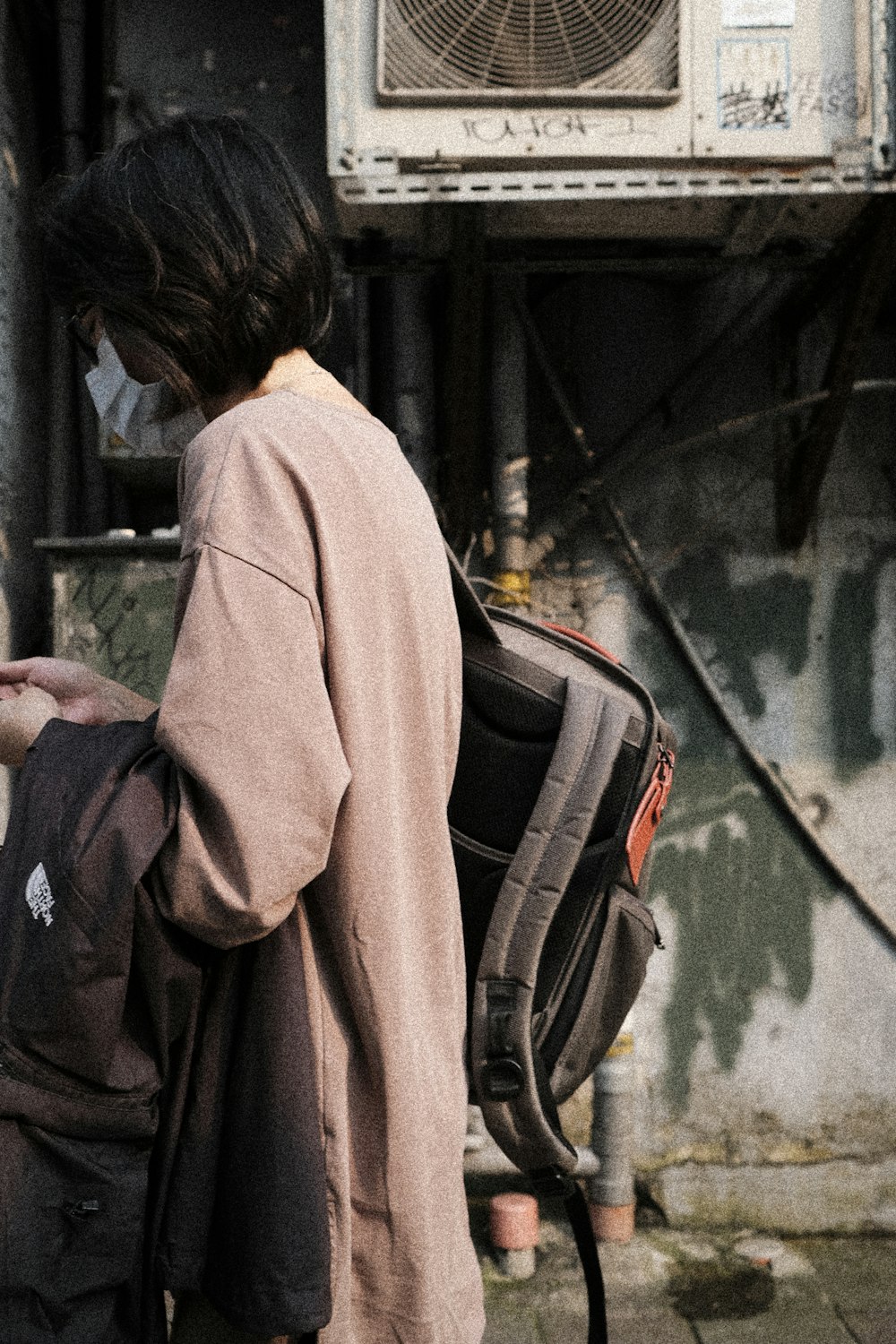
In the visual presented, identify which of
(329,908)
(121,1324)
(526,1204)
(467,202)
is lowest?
(526,1204)

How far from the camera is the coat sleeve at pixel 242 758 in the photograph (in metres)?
1.08

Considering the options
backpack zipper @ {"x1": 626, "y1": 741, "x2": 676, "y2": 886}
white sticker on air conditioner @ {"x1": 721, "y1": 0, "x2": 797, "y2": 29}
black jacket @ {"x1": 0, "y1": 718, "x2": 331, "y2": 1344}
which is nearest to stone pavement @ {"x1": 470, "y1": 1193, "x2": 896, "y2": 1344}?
backpack zipper @ {"x1": 626, "y1": 741, "x2": 676, "y2": 886}

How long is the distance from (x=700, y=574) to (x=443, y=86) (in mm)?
1674

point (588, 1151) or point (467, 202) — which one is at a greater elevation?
point (467, 202)

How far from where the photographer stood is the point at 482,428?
3666 mm

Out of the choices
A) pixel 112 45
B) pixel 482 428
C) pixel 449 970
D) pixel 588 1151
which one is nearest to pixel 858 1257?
pixel 588 1151

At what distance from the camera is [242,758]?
1.09 metres

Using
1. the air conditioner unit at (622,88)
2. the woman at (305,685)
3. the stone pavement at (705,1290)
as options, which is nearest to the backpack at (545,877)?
the woman at (305,685)

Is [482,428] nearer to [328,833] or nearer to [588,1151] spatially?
[588,1151]

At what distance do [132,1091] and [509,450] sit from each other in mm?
2671

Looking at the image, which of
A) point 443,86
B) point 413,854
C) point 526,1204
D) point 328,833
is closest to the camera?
point 328,833

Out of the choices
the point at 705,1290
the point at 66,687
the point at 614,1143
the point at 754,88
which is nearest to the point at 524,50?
the point at 754,88

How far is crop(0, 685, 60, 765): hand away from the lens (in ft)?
4.14

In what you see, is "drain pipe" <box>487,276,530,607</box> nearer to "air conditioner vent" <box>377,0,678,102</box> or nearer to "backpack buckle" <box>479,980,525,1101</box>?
"air conditioner vent" <box>377,0,678,102</box>
